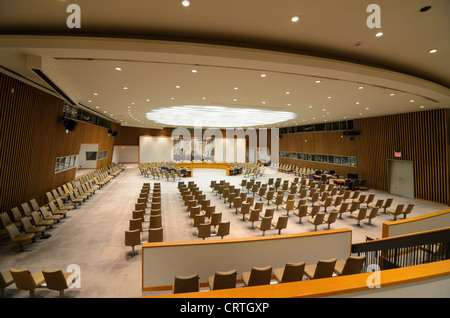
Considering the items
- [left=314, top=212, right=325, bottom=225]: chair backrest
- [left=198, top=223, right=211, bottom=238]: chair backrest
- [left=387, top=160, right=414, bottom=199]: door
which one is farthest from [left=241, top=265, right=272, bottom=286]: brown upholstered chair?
[left=387, top=160, right=414, bottom=199]: door

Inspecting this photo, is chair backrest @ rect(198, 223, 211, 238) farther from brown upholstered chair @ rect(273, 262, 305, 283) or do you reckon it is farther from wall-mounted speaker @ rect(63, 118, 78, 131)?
wall-mounted speaker @ rect(63, 118, 78, 131)

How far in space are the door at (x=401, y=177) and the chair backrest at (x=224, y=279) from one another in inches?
537

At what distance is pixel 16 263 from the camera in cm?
500

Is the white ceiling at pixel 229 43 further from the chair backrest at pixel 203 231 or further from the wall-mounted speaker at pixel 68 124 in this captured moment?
the chair backrest at pixel 203 231

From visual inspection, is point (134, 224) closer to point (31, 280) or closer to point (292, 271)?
point (31, 280)

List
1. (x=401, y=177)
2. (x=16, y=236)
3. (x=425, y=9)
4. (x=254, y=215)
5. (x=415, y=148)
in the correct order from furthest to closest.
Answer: (x=401, y=177)
(x=415, y=148)
(x=254, y=215)
(x=16, y=236)
(x=425, y=9)

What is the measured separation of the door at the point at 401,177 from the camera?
1239 cm

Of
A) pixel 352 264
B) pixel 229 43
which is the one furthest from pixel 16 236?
pixel 352 264

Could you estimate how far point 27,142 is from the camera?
7.49m

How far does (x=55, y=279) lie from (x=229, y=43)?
544 cm

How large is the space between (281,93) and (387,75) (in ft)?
10.9

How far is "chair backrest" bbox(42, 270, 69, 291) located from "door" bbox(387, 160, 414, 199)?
1578cm

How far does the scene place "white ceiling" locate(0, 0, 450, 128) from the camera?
354 cm

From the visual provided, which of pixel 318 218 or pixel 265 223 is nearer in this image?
pixel 265 223
